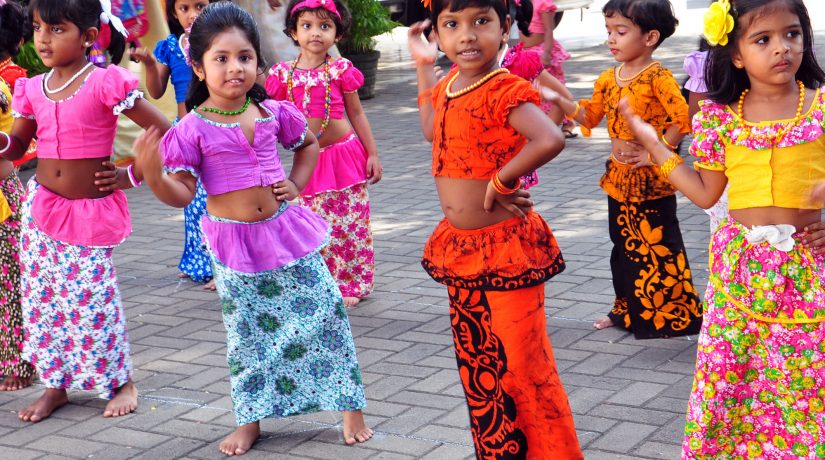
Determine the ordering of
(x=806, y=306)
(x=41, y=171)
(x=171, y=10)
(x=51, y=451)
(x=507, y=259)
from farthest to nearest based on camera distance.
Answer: (x=171, y=10) < (x=41, y=171) < (x=51, y=451) < (x=507, y=259) < (x=806, y=306)

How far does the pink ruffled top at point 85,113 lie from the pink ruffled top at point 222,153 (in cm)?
53

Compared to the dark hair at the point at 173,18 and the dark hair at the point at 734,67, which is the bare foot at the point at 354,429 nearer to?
the dark hair at the point at 734,67

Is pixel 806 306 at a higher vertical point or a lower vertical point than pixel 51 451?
higher

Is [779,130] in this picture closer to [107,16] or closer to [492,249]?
[492,249]

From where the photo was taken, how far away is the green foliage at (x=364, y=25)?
13039mm

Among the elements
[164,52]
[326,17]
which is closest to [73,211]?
[326,17]

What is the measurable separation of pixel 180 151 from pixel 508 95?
1.25 meters

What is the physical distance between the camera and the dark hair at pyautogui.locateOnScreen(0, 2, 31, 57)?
5.04m

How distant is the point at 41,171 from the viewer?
4629 millimetres

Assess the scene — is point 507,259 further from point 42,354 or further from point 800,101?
point 42,354

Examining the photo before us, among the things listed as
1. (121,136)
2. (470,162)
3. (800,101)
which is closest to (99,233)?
(470,162)

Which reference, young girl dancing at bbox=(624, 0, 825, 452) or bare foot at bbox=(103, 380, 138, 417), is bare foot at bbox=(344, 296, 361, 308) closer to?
bare foot at bbox=(103, 380, 138, 417)

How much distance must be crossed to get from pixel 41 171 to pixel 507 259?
2203 millimetres

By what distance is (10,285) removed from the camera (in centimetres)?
503
